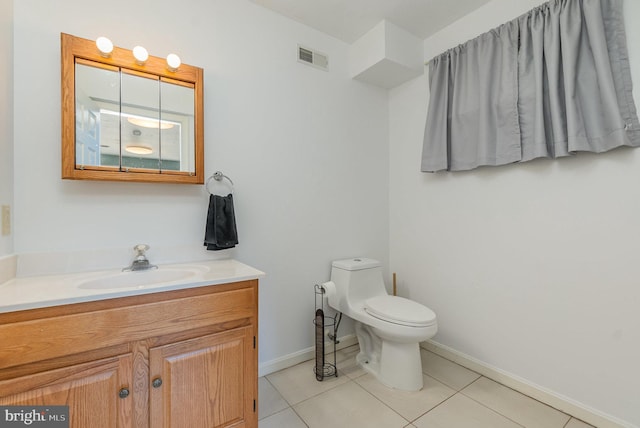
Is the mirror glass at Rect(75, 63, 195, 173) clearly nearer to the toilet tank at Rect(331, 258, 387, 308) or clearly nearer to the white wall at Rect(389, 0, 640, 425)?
the toilet tank at Rect(331, 258, 387, 308)

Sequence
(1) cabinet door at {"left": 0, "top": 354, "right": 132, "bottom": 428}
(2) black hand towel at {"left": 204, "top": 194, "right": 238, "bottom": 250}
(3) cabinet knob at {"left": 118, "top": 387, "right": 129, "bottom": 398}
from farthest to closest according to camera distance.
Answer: (2) black hand towel at {"left": 204, "top": 194, "right": 238, "bottom": 250} → (3) cabinet knob at {"left": 118, "top": 387, "right": 129, "bottom": 398} → (1) cabinet door at {"left": 0, "top": 354, "right": 132, "bottom": 428}

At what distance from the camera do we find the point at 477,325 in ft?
6.64

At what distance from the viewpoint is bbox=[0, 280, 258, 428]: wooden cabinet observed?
950 millimetres

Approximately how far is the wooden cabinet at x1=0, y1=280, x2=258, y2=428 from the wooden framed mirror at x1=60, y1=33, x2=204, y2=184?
0.71 metres

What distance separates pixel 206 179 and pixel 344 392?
5.12ft

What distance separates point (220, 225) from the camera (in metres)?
1.67

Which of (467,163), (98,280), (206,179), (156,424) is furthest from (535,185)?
(98,280)

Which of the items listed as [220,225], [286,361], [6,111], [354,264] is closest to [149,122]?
[6,111]

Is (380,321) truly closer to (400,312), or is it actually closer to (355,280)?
(400,312)

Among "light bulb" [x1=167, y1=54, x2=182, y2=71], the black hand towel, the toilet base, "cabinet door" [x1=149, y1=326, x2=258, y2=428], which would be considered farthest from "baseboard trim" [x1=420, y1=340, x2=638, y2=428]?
"light bulb" [x1=167, y1=54, x2=182, y2=71]

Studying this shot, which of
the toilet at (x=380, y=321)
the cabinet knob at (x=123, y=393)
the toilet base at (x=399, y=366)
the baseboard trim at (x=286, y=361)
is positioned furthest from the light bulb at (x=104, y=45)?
the toilet base at (x=399, y=366)

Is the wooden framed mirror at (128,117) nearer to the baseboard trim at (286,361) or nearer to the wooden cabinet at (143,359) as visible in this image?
the wooden cabinet at (143,359)

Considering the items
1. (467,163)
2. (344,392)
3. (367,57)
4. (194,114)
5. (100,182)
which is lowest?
(344,392)

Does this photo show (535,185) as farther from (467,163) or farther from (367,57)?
(367,57)
